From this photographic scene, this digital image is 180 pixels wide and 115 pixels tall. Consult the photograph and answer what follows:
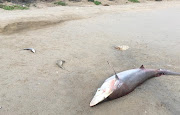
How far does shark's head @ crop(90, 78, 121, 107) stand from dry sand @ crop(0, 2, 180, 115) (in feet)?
0.48

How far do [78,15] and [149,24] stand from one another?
11.5 feet

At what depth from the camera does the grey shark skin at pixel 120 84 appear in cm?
391

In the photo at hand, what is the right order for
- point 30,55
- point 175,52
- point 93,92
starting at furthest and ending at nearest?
point 175,52 < point 30,55 < point 93,92

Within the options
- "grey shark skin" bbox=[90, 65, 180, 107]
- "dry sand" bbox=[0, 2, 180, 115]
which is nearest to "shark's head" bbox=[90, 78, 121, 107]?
"grey shark skin" bbox=[90, 65, 180, 107]

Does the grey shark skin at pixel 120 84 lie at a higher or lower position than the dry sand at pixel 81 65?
higher

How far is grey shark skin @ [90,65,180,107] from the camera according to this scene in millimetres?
3914

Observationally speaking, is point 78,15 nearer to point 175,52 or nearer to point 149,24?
point 149,24

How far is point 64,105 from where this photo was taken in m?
4.03

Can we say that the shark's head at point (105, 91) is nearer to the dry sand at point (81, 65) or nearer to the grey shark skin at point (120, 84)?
the grey shark skin at point (120, 84)

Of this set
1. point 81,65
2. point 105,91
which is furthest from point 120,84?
point 81,65

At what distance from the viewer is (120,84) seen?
4.06 meters

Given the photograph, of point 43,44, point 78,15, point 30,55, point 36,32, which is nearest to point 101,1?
point 78,15

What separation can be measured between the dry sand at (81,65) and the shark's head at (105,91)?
0.48 ft

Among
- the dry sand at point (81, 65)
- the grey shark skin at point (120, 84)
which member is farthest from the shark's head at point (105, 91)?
the dry sand at point (81, 65)
